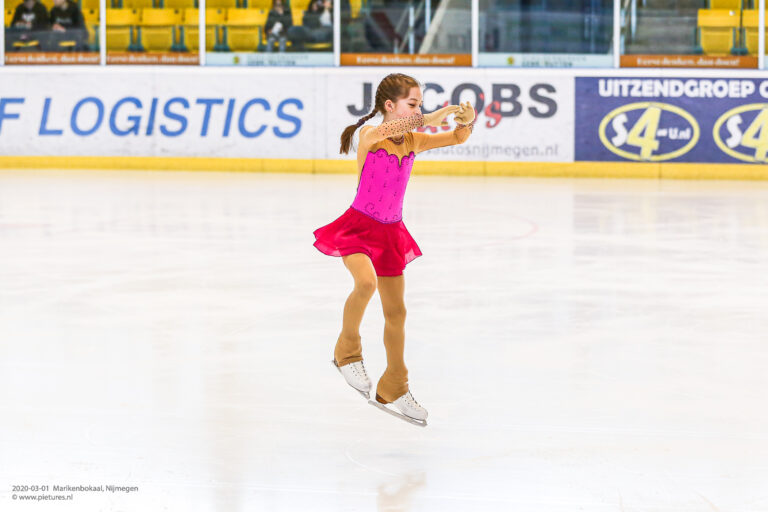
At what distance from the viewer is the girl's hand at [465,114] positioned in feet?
15.6

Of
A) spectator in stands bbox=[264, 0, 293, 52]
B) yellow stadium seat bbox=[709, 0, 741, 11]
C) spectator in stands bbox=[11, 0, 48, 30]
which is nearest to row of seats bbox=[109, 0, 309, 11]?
spectator in stands bbox=[264, 0, 293, 52]

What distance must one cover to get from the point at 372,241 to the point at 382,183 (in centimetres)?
23

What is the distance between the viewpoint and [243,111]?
782 inches

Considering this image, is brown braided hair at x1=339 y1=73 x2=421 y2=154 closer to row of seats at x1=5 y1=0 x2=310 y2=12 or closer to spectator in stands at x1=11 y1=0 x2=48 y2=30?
row of seats at x1=5 y1=0 x2=310 y2=12

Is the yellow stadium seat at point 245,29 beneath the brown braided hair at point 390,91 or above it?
above

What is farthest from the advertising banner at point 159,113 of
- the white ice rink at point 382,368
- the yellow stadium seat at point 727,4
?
the white ice rink at point 382,368

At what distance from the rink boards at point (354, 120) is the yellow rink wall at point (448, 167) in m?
0.02

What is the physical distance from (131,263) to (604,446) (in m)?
5.65

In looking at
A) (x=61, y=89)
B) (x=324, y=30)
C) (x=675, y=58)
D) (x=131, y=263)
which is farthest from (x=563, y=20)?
(x=131, y=263)

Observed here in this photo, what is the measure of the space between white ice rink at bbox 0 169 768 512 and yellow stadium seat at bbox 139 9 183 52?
8976 millimetres

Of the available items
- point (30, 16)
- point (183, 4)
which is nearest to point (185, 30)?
point (183, 4)

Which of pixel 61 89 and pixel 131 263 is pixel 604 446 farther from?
pixel 61 89

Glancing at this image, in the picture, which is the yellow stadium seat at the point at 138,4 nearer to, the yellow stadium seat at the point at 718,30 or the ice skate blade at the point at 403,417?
the yellow stadium seat at the point at 718,30

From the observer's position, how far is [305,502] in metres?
3.86
